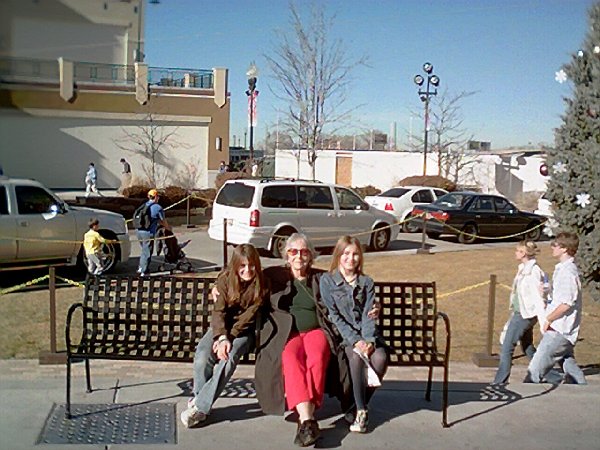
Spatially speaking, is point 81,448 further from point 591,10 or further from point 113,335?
point 591,10

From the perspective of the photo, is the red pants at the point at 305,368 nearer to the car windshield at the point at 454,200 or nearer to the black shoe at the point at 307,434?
the black shoe at the point at 307,434

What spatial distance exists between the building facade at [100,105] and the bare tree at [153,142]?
0.05 meters

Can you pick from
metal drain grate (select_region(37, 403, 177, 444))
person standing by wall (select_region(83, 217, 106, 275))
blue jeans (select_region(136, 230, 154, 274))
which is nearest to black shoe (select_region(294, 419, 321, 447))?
metal drain grate (select_region(37, 403, 177, 444))

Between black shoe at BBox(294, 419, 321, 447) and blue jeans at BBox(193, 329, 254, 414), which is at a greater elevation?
blue jeans at BBox(193, 329, 254, 414)

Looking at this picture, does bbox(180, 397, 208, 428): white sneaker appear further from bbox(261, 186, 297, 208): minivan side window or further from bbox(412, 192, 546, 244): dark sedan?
bbox(412, 192, 546, 244): dark sedan

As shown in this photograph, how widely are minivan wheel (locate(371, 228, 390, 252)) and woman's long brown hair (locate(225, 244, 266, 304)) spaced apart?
500 inches

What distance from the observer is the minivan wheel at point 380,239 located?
17.7m

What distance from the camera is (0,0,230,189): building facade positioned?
2464 cm

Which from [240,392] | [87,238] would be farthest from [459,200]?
[240,392]

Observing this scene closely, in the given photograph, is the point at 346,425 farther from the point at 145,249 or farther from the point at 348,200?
the point at 348,200

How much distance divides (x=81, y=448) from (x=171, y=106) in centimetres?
3263

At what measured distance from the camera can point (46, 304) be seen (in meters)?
10.4

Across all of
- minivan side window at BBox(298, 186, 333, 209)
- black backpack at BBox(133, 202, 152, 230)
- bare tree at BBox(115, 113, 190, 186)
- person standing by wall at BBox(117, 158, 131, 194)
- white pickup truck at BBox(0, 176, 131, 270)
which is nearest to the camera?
white pickup truck at BBox(0, 176, 131, 270)

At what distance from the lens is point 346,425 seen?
5023mm
